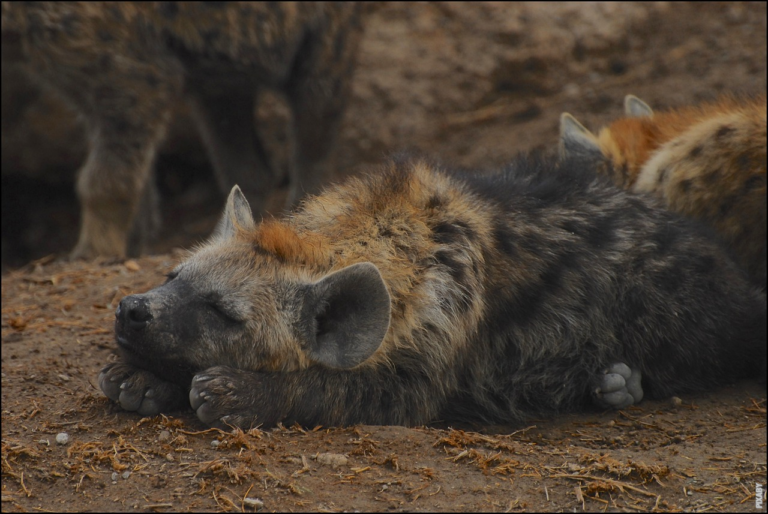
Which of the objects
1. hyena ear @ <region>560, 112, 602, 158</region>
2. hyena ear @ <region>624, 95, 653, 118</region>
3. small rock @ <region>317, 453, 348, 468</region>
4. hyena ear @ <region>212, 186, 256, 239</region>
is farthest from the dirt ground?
hyena ear @ <region>624, 95, 653, 118</region>

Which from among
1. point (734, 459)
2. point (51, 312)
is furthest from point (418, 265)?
point (51, 312)

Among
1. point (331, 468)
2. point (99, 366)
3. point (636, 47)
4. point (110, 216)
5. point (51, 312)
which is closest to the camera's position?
point (331, 468)

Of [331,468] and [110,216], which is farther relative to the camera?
[110,216]

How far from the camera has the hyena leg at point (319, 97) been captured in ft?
16.8

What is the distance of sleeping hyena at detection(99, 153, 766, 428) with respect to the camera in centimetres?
234

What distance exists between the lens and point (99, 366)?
2844mm

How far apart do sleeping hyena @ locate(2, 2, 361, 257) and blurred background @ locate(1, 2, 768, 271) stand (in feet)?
3.64

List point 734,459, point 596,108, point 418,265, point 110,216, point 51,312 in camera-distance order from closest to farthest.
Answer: point 734,459, point 418,265, point 51,312, point 110,216, point 596,108

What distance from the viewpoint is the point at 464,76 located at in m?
6.47

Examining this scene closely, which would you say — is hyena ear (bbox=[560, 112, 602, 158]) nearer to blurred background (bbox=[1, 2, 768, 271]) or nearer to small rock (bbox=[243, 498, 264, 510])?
small rock (bbox=[243, 498, 264, 510])

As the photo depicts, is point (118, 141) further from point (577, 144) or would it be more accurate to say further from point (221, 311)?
point (221, 311)

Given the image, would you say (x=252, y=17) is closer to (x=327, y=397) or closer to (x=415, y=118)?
(x=415, y=118)

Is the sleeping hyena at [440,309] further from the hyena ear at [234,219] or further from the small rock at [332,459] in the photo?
the small rock at [332,459]

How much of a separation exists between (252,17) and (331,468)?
3.21m
